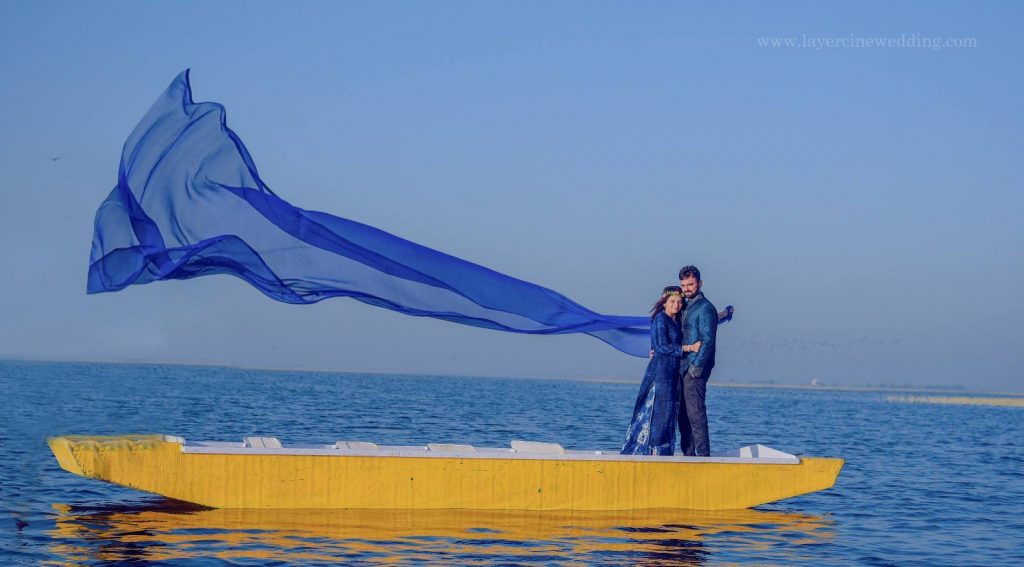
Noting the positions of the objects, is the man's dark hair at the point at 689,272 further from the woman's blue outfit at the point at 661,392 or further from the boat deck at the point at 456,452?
the boat deck at the point at 456,452

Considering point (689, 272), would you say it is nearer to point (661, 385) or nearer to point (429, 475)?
point (661, 385)

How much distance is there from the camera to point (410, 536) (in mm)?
12602

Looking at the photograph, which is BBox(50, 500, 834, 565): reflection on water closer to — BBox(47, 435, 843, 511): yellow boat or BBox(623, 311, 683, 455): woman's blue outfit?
BBox(47, 435, 843, 511): yellow boat

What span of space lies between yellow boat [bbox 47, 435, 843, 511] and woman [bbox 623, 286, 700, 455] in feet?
1.66

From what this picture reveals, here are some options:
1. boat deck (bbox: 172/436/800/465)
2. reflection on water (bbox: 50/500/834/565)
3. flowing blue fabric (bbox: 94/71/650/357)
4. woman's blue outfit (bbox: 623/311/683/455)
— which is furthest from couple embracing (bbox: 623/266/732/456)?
flowing blue fabric (bbox: 94/71/650/357)

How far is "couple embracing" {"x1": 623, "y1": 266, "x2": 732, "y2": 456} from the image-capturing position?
14117 mm

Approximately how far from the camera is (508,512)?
13594 mm

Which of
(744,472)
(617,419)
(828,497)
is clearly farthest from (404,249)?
(617,419)

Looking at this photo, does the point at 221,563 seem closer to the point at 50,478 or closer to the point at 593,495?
the point at 593,495

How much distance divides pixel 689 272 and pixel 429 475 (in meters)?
3.84

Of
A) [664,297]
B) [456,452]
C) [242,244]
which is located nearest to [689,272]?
[664,297]

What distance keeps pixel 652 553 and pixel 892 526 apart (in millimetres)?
4824

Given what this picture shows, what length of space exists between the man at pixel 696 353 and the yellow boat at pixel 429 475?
0.49 meters

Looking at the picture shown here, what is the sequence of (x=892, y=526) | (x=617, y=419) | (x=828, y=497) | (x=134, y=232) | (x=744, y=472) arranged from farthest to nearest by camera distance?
(x=617, y=419) → (x=828, y=497) → (x=892, y=526) → (x=744, y=472) → (x=134, y=232)
